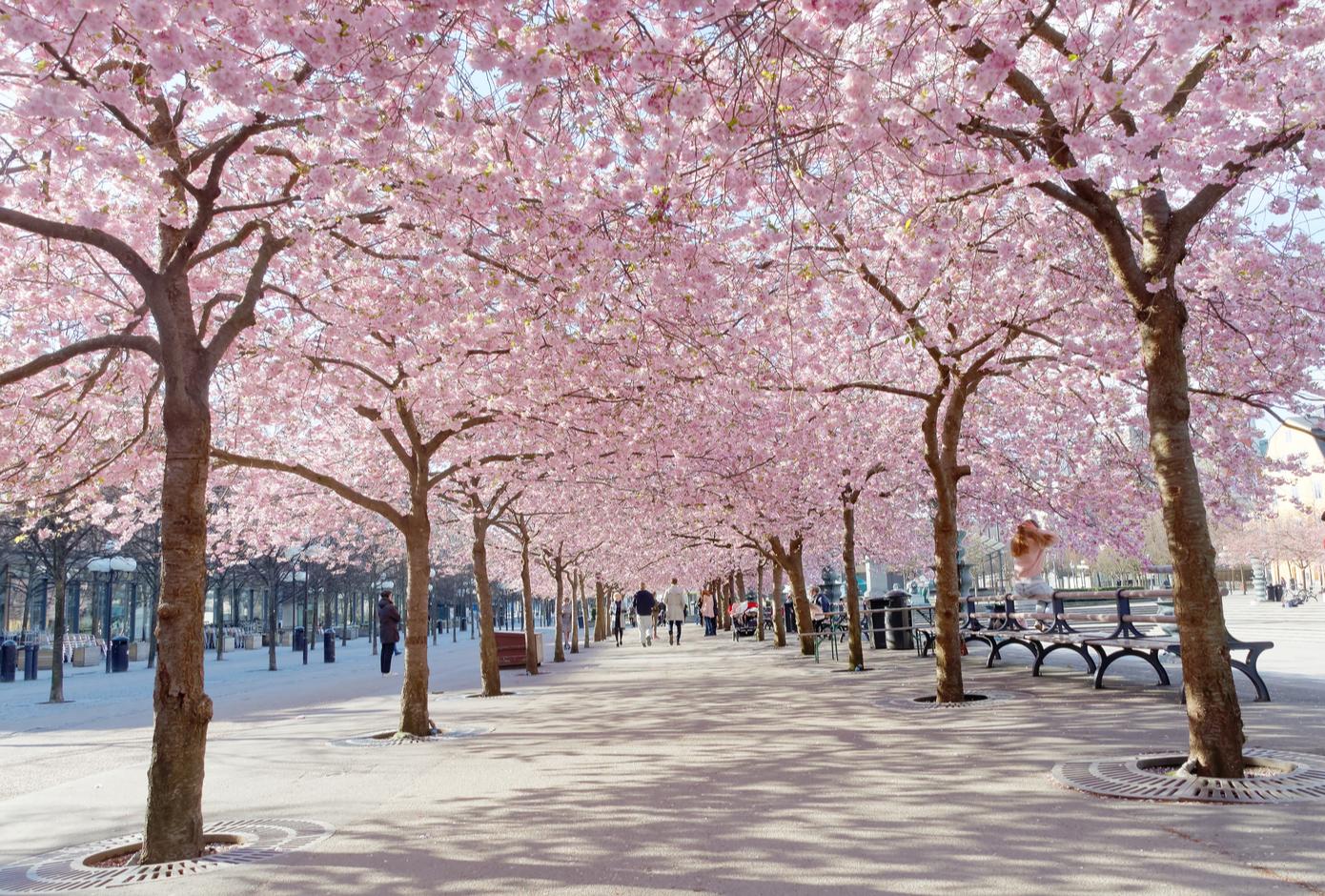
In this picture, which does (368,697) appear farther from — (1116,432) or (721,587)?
(721,587)

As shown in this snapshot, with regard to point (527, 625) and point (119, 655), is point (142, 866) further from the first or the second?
point (119, 655)

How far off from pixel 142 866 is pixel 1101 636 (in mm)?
11662

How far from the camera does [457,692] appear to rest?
18500 millimetres

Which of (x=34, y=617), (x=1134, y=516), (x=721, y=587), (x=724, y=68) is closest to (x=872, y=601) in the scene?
(x=1134, y=516)

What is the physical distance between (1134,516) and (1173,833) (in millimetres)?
14960

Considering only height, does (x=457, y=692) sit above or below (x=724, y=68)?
below

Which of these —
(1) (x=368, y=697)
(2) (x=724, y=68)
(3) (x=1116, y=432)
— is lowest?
(1) (x=368, y=697)

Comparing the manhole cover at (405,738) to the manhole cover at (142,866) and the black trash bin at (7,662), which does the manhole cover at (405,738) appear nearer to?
the manhole cover at (142,866)

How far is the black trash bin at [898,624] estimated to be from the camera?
24281mm

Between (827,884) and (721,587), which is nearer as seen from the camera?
(827,884)

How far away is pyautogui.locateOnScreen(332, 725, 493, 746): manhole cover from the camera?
1143cm

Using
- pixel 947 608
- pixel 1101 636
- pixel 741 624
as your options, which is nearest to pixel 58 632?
pixel 947 608

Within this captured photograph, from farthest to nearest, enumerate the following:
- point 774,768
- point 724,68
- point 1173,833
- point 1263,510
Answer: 1. point 1263,510
2. point 774,768
3. point 724,68
4. point 1173,833

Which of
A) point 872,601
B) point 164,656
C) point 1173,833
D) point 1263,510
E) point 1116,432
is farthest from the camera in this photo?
point 872,601
